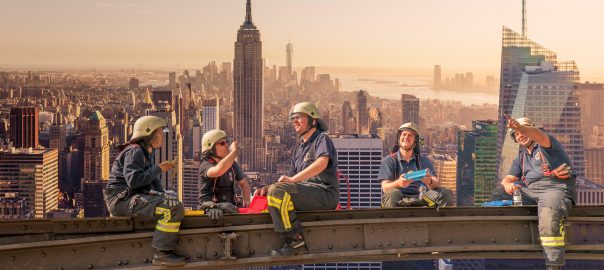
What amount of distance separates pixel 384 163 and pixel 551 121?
139177mm

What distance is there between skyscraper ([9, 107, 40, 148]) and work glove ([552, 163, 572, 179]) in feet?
357

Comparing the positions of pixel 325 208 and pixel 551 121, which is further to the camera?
pixel 551 121

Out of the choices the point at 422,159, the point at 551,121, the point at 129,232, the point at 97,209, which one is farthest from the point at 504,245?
the point at 551,121

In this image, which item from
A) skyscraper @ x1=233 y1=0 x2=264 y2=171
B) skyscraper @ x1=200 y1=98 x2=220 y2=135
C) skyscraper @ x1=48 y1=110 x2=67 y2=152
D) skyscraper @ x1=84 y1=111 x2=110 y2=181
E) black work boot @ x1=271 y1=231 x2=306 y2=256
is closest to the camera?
black work boot @ x1=271 y1=231 x2=306 y2=256

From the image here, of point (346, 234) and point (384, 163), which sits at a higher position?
point (384, 163)

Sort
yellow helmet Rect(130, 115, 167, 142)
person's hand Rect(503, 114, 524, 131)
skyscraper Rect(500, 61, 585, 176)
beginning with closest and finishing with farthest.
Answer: yellow helmet Rect(130, 115, 167, 142) < person's hand Rect(503, 114, 524, 131) < skyscraper Rect(500, 61, 585, 176)

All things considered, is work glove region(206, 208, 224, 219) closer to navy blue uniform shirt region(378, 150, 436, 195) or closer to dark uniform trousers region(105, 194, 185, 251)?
dark uniform trousers region(105, 194, 185, 251)

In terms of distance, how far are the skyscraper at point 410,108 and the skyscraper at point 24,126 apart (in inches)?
1915

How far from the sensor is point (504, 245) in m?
7.82

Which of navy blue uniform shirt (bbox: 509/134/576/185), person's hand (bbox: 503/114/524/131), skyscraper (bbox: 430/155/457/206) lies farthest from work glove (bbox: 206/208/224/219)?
skyscraper (bbox: 430/155/457/206)

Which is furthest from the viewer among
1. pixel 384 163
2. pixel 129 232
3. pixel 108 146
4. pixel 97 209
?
pixel 108 146

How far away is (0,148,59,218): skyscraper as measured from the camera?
3986 inches

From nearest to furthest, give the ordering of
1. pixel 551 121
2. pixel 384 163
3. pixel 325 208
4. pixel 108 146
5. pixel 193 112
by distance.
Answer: pixel 325 208 < pixel 384 163 < pixel 108 146 < pixel 193 112 < pixel 551 121

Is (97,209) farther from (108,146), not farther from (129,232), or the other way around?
(129,232)
